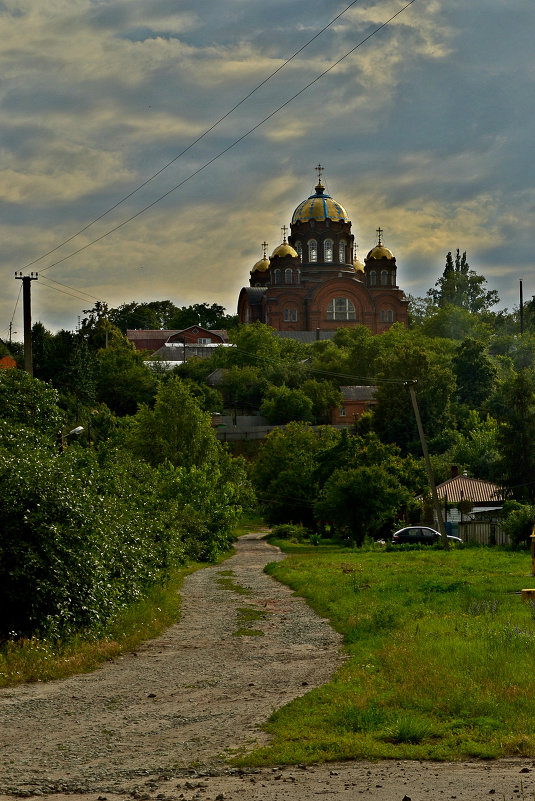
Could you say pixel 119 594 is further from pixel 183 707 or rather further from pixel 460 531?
pixel 460 531

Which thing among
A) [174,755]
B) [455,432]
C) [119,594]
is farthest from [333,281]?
[174,755]

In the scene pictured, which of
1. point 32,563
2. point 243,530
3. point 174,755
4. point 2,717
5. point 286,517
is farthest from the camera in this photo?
point 243,530

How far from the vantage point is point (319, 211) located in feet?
364

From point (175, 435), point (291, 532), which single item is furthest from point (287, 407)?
point (175, 435)

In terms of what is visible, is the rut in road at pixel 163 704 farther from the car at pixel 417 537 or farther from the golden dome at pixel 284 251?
the golden dome at pixel 284 251

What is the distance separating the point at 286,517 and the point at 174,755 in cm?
4919

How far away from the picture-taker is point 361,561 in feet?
113

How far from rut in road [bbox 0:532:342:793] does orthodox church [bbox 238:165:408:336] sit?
9152cm

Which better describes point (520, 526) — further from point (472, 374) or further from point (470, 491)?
point (472, 374)

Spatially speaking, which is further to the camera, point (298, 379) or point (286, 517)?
point (298, 379)

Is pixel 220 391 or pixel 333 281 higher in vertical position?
pixel 333 281

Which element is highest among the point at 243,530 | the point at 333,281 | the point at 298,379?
the point at 333,281

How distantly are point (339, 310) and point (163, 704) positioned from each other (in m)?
101

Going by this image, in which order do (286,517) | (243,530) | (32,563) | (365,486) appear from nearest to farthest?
(32,563)
(365,486)
(286,517)
(243,530)
